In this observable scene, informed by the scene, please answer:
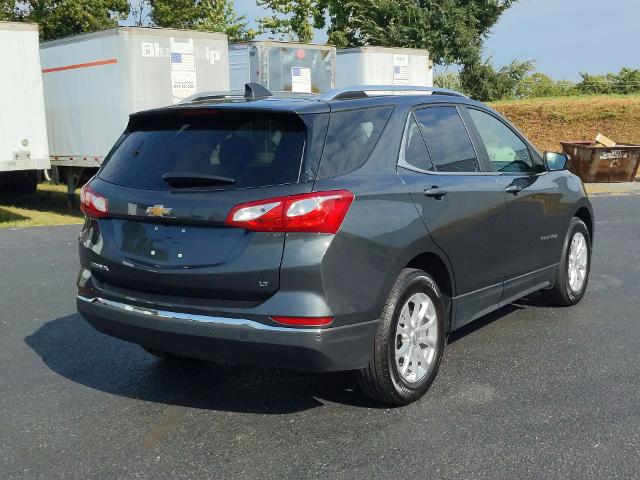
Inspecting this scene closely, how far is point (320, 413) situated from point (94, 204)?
5.64 feet

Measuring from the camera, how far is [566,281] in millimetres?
6371

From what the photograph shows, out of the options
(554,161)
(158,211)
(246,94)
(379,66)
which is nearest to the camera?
(158,211)

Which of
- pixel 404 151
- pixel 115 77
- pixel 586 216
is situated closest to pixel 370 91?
pixel 404 151

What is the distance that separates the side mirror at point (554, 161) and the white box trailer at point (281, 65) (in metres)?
10.5

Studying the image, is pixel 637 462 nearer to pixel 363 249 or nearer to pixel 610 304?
pixel 363 249

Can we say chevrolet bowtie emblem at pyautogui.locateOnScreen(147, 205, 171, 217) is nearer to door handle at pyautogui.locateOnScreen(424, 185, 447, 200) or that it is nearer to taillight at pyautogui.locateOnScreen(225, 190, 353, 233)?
taillight at pyautogui.locateOnScreen(225, 190, 353, 233)

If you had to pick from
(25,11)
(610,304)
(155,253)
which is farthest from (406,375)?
(25,11)

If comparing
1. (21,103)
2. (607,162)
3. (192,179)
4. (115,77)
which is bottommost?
(607,162)

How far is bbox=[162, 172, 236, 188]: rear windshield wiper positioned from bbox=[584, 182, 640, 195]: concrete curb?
16369 mm

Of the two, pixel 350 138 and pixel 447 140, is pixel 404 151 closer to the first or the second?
pixel 350 138

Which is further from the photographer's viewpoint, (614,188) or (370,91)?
(614,188)

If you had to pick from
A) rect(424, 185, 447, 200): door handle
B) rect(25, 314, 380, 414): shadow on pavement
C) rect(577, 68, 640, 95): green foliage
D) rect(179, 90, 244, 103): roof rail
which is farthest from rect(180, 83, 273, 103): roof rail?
rect(577, 68, 640, 95): green foliage

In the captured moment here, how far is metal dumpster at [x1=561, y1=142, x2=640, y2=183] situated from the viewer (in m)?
20.3

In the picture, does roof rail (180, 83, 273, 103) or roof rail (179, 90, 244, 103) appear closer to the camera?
roof rail (180, 83, 273, 103)
